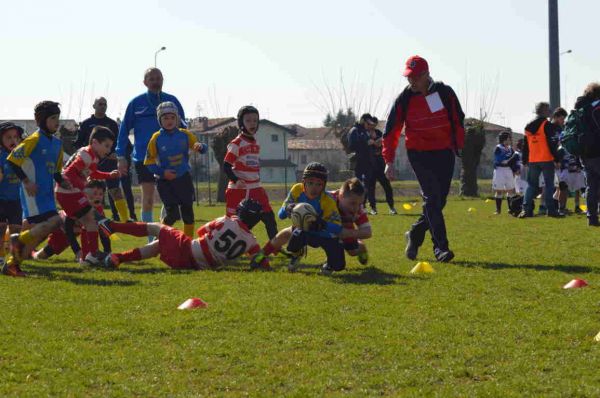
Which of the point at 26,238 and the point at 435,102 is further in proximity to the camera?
the point at 435,102

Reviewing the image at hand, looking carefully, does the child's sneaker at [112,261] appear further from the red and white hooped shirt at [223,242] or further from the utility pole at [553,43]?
the utility pole at [553,43]

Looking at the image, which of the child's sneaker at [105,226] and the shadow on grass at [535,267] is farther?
the child's sneaker at [105,226]

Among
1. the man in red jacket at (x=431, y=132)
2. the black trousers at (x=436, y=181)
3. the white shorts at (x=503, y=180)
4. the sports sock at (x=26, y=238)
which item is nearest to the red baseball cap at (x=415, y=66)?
the man in red jacket at (x=431, y=132)

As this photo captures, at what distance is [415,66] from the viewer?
962 centimetres

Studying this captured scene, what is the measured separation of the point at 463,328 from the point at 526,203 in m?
12.2

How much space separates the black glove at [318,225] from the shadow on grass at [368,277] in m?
0.46

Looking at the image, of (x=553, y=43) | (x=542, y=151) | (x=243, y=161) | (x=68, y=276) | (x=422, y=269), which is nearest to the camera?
(x=422, y=269)

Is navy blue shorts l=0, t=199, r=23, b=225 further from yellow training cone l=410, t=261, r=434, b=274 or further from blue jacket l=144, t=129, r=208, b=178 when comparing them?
yellow training cone l=410, t=261, r=434, b=274

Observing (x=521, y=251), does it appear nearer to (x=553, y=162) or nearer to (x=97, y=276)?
(x=97, y=276)

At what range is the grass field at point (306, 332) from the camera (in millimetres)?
4805

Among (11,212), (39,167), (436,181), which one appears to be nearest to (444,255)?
(436,181)

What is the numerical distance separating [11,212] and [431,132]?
4.68 meters

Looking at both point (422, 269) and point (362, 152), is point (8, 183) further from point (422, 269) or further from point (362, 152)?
point (362, 152)

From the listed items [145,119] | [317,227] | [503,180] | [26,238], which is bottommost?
[26,238]
